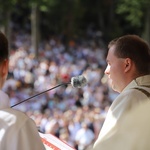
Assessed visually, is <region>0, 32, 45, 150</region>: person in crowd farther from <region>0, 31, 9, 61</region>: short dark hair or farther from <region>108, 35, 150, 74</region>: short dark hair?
<region>108, 35, 150, 74</region>: short dark hair

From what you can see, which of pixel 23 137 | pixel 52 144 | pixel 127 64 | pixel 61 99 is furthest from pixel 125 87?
pixel 61 99

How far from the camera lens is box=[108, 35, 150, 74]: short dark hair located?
2.44 m

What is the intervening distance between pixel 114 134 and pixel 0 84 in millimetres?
539

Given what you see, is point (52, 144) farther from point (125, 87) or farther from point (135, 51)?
point (135, 51)

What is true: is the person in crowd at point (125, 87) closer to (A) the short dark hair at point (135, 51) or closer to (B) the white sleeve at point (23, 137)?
(A) the short dark hair at point (135, 51)

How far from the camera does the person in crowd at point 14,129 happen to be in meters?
1.92

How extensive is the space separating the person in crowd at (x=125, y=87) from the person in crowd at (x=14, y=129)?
346mm

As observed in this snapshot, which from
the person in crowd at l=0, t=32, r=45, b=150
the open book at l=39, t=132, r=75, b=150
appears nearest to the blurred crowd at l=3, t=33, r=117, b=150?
the open book at l=39, t=132, r=75, b=150

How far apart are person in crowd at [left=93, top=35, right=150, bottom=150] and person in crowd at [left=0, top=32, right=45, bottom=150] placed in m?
0.35

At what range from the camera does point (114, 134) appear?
2.19 metres

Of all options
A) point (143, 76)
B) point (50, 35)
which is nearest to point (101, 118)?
point (143, 76)

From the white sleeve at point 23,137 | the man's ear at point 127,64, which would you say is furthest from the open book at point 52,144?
the white sleeve at point 23,137

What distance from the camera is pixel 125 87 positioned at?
243 centimetres

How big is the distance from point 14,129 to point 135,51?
31.8 inches
